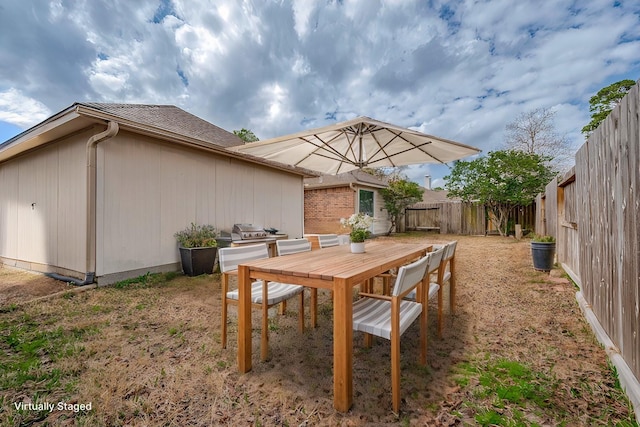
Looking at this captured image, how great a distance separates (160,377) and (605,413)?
3008mm

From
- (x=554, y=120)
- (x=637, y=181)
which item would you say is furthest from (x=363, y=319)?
(x=554, y=120)

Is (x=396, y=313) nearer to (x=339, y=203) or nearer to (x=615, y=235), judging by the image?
(x=615, y=235)

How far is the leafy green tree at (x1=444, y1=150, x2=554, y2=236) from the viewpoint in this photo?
37.3 ft

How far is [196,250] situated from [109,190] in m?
1.76

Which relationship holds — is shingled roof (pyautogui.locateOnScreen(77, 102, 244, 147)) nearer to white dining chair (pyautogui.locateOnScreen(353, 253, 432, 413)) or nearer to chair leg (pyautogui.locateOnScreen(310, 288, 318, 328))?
chair leg (pyautogui.locateOnScreen(310, 288, 318, 328))

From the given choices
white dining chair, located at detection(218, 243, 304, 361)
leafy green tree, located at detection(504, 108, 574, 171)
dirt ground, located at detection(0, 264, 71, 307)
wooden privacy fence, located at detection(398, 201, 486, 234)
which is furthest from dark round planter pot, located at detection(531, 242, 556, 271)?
leafy green tree, located at detection(504, 108, 574, 171)

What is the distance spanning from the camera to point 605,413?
166 cm

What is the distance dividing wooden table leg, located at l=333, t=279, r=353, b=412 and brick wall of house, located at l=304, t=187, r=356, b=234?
34.0 ft

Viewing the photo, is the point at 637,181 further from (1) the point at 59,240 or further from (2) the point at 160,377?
(1) the point at 59,240

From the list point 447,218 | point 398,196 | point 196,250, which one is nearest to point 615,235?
point 196,250

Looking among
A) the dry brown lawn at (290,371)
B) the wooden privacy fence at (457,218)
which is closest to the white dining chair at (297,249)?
the dry brown lawn at (290,371)

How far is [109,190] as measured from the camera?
15.2 feet

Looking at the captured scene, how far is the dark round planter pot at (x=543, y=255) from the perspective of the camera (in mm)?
5117

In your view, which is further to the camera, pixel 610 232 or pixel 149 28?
pixel 149 28
